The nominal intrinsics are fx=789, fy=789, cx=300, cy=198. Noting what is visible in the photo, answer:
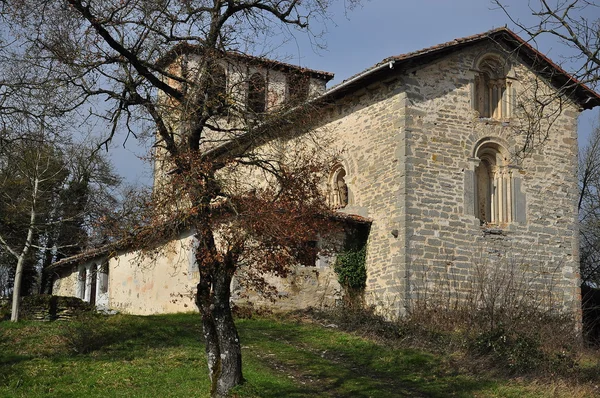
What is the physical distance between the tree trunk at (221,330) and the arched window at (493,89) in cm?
1113

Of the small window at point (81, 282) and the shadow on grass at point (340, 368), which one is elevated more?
the small window at point (81, 282)

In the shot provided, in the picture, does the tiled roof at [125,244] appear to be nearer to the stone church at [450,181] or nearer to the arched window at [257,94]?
the stone church at [450,181]

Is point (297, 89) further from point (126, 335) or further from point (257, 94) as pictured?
point (126, 335)

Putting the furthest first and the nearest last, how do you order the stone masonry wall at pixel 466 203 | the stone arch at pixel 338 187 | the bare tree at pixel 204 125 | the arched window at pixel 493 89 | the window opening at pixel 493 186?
1. the stone arch at pixel 338 187
2. the arched window at pixel 493 89
3. the window opening at pixel 493 186
4. the stone masonry wall at pixel 466 203
5. the bare tree at pixel 204 125

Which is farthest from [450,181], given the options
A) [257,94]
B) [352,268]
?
[257,94]

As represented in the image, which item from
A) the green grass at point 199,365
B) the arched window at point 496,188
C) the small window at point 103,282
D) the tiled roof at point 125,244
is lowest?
the green grass at point 199,365

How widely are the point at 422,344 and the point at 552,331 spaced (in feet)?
9.68

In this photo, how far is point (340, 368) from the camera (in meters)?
15.1

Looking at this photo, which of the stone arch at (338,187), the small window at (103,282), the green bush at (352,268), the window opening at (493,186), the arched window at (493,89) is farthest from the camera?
the small window at (103,282)

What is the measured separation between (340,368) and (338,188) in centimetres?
796

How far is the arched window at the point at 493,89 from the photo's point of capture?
21000mm

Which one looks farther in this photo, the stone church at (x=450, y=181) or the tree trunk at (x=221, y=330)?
the stone church at (x=450, y=181)

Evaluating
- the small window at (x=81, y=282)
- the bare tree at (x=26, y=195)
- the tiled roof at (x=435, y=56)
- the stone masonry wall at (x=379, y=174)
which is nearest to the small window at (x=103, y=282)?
the small window at (x=81, y=282)

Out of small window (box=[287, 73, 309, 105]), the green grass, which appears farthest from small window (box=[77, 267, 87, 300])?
small window (box=[287, 73, 309, 105])
